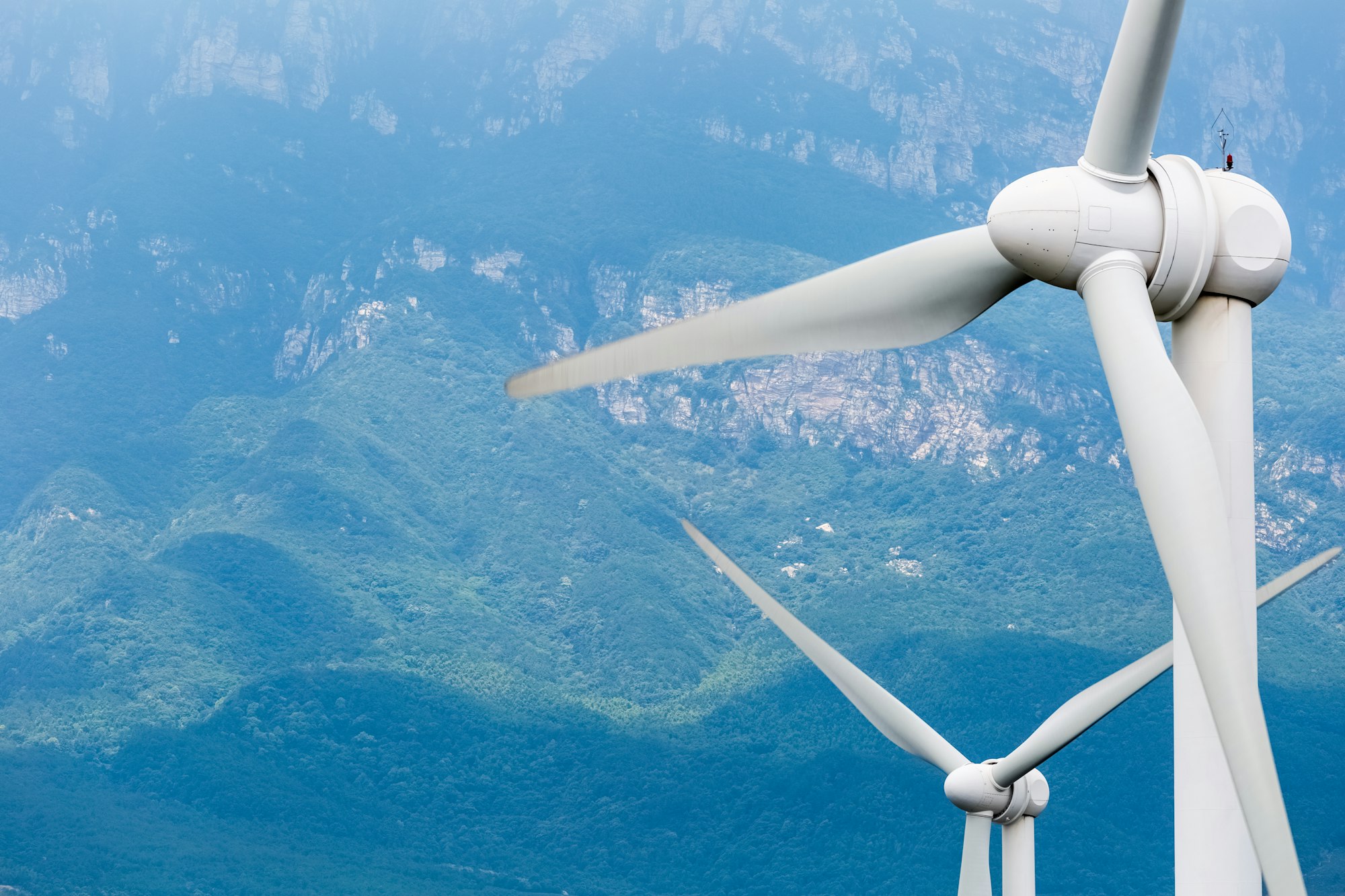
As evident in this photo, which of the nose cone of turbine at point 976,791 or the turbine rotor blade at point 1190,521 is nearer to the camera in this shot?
the turbine rotor blade at point 1190,521

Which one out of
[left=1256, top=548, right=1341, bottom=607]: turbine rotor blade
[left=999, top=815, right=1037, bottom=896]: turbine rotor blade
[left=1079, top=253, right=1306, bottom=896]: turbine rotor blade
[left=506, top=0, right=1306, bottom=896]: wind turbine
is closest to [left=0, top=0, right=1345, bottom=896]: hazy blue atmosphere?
[left=999, top=815, right=1037, bottom=896]: turbine rotor blade

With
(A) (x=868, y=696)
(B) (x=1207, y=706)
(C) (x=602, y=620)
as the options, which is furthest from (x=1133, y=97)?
(C) (x=602, y=620)

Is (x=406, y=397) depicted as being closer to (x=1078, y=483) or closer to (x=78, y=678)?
(x=78, y=678)

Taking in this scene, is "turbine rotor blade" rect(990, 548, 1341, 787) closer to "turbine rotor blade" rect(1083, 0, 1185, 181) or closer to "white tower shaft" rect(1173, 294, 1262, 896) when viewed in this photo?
"white tower shaft" rect(1173, 294, 1262, 896)

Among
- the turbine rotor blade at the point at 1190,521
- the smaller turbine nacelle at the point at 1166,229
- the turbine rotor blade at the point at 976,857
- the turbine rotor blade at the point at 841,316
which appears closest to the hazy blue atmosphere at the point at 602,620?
the turbine rotor blade at the point at 976,857

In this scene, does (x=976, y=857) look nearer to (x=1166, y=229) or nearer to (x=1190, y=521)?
(x=1166, y=229)

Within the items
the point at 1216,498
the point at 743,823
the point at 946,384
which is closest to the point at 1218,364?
the point at 1216,498

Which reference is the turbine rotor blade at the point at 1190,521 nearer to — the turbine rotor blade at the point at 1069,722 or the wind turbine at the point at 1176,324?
the wind turbine at the point at 1176,324
